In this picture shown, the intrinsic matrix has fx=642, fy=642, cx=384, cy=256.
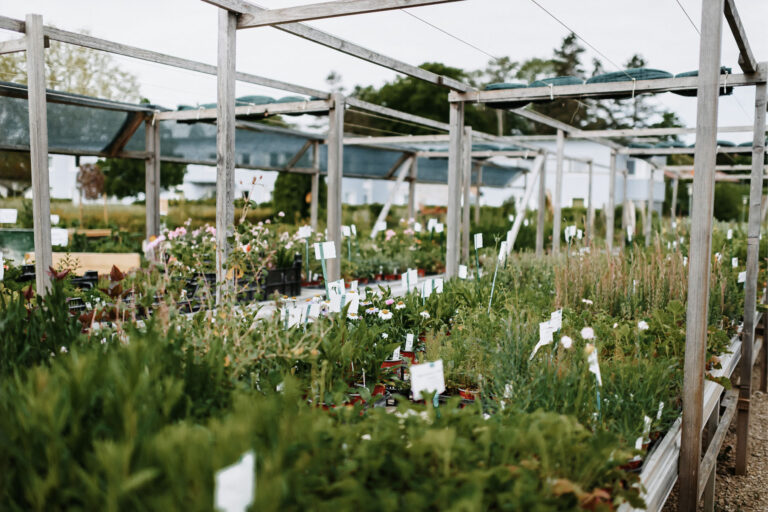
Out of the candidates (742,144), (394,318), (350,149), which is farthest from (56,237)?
(742,144)

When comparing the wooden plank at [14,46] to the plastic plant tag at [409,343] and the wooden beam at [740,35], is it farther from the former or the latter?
the wooden beam at [740,35]

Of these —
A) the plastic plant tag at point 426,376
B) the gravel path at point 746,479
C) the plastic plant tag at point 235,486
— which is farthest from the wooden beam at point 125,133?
the plastic plant tag at point 235,486

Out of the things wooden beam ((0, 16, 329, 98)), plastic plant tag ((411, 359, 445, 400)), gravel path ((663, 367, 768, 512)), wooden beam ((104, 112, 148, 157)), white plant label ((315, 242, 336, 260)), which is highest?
wooden beam ((0, 16, 329, 98))

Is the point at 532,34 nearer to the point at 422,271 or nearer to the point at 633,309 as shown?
the point at 633,309

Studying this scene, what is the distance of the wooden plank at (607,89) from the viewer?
4.68 m

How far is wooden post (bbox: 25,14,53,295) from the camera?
403cm

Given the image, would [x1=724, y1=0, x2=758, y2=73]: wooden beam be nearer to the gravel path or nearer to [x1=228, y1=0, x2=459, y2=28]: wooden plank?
[x1=228, y1=0, x2=459, y2=28]: wooden plank

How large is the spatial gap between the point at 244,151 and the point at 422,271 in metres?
3.27

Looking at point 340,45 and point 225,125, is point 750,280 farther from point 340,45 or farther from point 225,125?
point 225,125

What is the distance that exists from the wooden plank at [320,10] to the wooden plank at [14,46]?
1.75 metres

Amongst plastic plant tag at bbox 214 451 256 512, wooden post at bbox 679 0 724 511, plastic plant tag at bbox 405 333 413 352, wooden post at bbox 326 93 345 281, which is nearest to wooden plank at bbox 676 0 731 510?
wooden post at bbox 679 0 724 511

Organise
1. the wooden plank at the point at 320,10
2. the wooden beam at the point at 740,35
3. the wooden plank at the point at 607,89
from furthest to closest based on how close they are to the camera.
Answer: the wooden plank at the point at 607,89
the wooden beam at the point at 740,35
the wooden plank at the point at 320,10

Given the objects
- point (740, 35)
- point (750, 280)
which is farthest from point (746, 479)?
point (740, 35)

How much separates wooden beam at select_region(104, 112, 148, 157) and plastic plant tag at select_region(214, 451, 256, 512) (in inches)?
289
